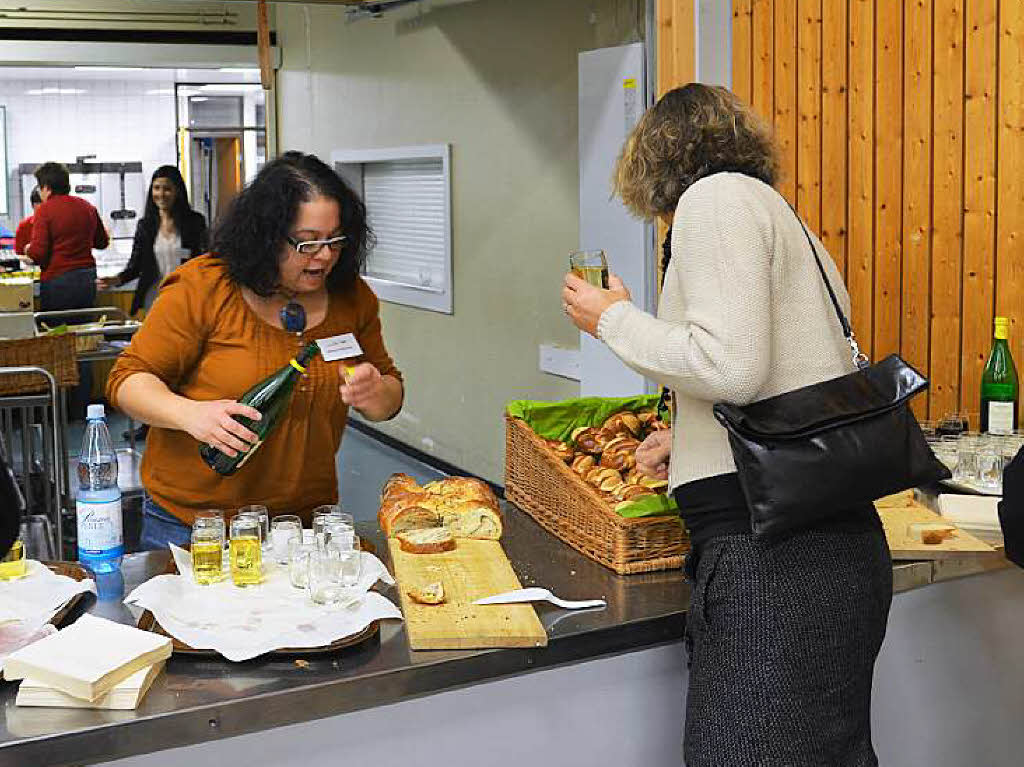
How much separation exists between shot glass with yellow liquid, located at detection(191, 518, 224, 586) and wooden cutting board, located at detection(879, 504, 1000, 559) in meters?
1.41

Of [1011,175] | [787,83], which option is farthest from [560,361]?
[1011,175]

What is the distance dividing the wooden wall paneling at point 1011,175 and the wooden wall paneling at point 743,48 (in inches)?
44.0

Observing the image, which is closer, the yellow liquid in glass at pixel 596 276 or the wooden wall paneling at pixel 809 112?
the yellow liquid in glass at pixel 596 276

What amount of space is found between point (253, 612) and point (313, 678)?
0.89ft

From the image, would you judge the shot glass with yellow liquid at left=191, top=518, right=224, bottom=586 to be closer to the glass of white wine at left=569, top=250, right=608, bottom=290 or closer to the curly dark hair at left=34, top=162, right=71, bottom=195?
the glass of white wine at left=569, top=250, right=608, bottom=290

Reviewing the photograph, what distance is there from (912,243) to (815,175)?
50 cm

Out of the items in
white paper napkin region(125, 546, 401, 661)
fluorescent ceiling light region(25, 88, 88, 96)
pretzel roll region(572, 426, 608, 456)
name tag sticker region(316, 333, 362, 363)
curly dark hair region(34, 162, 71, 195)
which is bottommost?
white paper napkin region(125, 546, 401, 661)

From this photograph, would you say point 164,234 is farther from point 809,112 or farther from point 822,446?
point 822,446

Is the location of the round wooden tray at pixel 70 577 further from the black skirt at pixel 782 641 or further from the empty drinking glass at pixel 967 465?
the empty drinking glass at pixel 967 465

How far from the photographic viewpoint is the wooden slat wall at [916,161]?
3.74m

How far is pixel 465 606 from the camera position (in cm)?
235

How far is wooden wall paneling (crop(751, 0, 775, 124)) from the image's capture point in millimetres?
4547

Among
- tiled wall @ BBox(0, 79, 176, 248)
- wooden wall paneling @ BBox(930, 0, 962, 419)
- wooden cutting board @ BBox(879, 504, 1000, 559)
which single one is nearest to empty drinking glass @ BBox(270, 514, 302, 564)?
wooden cutting board @ BBox(879, 504, 1000, 559)

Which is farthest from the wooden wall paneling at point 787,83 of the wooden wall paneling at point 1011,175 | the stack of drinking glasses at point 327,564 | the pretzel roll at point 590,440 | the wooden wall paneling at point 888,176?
the stack of drinking glasses at point 327,564
